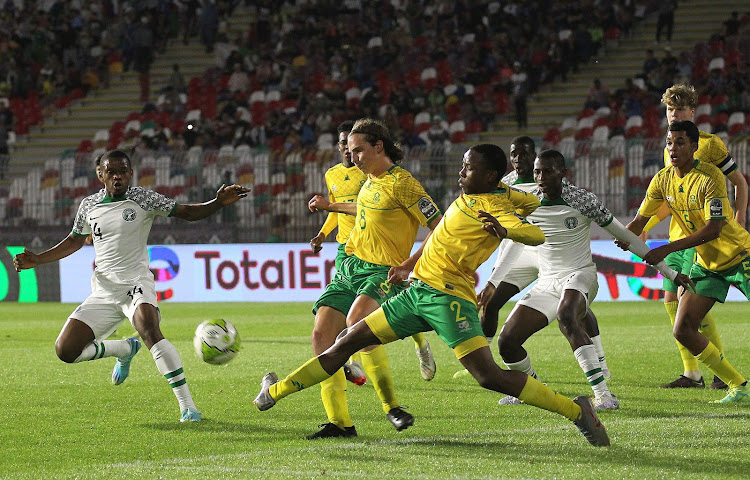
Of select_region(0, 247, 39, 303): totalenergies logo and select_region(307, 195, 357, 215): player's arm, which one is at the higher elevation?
select_region(307, 195, 357, 215): player's arm

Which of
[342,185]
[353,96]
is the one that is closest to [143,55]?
[353,96]

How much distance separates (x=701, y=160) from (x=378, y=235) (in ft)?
9.54

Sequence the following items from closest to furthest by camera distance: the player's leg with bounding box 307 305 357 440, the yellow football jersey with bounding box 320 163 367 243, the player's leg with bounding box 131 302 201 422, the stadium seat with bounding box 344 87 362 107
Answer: the player's leg with bounding box 307 305 357 440, the player's leg with bounding box 131 302 201 422, the yellow football jersey with bounding box 320 163 367 243, the stadium seat with bounding box 344 87 362 107

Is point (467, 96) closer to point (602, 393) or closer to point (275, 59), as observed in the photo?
point (275, 59)

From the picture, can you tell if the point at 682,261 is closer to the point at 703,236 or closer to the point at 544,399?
the point at 703,236

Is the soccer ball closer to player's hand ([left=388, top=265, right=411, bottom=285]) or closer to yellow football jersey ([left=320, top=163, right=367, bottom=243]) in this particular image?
player's hand ([left=388, top=265, right=411, bottom=285])

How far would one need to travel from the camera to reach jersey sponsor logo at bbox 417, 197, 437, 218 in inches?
293

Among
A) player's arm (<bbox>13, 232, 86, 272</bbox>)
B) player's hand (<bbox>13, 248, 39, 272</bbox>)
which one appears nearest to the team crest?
player's arm (<bbox>13, 232, 86, 272</bbox>)

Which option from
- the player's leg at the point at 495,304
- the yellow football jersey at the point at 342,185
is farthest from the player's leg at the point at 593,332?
the yellow football jersey at the point at 342,185

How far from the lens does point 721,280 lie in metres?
8.75

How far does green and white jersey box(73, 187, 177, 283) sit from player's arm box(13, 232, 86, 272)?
26cm

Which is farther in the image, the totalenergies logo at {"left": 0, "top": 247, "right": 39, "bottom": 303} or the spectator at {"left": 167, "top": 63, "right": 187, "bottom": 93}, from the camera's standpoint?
the spectator at {"left": 167, "top": 63, "right": 187, "bottom": 93}

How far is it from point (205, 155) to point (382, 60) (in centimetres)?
806

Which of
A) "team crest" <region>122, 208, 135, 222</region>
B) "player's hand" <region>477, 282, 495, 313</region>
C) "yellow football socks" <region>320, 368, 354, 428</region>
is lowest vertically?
"yellow football socks" <region>320, 368, 354, 428</region>
